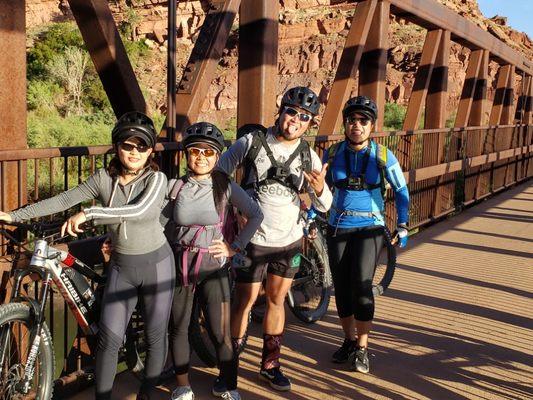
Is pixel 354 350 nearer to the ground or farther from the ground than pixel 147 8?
nearer to the ground

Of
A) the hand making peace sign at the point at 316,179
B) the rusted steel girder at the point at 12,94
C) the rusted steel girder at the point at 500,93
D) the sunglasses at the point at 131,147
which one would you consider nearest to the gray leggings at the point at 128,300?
the sunglasses at the point at 131,147

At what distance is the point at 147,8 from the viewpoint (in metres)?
82.3

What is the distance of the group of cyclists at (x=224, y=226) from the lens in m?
3.21

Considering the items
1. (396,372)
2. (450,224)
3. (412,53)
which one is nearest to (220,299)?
(396,372)

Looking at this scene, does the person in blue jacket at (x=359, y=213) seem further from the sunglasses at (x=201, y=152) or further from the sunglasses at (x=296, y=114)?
the sunglasses at (x=201, y=152)

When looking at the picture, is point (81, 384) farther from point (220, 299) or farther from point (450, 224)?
point (450, 224)

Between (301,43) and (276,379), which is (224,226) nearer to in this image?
(276,379)

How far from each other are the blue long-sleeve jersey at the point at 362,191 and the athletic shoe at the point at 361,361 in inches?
33.3

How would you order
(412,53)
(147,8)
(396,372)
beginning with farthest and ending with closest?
1. (147,8)
2. (412,53)
3. (396,372)

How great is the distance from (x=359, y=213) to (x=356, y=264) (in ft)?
1.13

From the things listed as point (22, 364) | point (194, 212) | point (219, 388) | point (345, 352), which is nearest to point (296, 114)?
point (194, 212)

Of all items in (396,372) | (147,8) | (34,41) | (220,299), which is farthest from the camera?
(147,8)

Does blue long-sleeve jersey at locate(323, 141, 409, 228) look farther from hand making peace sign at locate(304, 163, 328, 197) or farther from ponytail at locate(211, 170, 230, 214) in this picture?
ponytail at locate(211, 170, 230, 214)

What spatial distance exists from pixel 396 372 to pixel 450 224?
707cm
